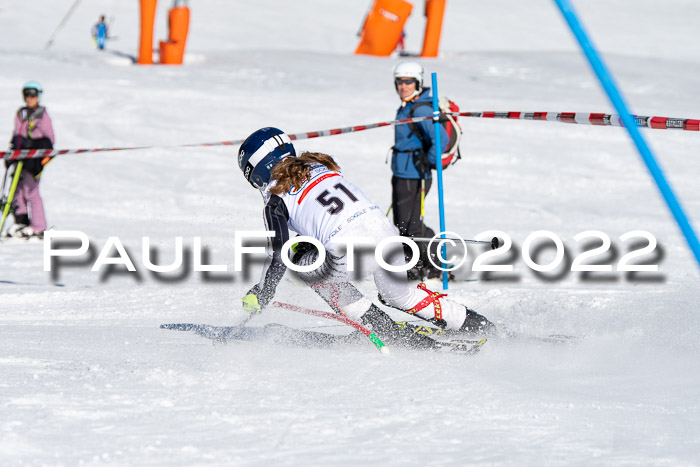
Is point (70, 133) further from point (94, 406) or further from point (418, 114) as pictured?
point (94, 406)

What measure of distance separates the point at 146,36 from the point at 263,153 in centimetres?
1556

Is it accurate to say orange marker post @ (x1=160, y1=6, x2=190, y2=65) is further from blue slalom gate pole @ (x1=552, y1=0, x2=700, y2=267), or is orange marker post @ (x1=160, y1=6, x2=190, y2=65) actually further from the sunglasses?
blue slalom gate pole @ (x1=552, y1=0, x2=700, y2=267)

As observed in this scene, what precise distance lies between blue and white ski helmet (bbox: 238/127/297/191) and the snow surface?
956 millimetres

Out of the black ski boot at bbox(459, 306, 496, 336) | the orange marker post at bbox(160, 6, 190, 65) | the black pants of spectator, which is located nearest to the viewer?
the black ski boot at bbox(459, 306, 496, 336)

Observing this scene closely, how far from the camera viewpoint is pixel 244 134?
1407 centimetres

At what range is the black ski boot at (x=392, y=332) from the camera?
4875mm

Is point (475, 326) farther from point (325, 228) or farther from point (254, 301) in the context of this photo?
point (254, 301)

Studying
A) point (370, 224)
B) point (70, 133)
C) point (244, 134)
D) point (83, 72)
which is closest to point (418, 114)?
point (370, 224)

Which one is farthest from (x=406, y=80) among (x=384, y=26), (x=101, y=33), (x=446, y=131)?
(x=101, y=33)

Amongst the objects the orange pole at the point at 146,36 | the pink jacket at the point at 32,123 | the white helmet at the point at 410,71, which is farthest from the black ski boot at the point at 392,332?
the orange pole at the point at 146,36

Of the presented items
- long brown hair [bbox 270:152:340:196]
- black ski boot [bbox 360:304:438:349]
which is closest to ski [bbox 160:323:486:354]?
black ski boot [bbox 360:304:438:349]

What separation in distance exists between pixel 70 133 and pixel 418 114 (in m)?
8.06

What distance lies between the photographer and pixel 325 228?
4.63m

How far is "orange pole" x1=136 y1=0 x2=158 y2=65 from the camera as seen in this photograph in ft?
59.9
